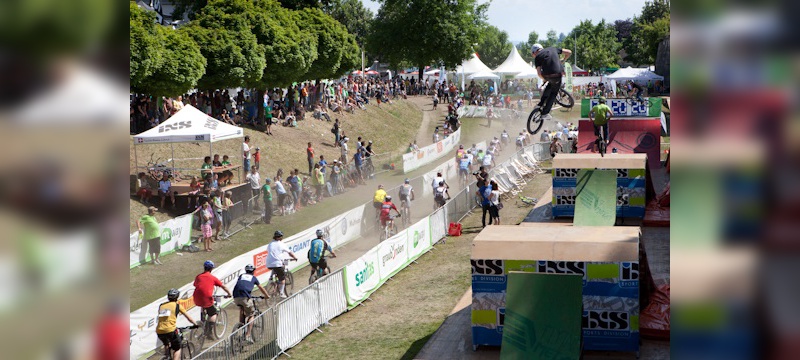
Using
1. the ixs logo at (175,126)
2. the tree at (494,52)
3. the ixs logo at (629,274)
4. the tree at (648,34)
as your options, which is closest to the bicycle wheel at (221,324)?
the ixs logo at (629,274)

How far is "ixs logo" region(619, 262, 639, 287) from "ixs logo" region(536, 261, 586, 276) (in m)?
0.65

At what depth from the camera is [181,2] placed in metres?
62.4

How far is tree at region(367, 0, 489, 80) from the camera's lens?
2995 inches

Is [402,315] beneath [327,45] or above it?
beneath

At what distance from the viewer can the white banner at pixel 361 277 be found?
19.4 meters

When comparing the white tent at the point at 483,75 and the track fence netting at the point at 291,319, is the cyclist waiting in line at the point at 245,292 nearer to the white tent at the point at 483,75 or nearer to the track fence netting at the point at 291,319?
the track fence netting at the point at 291,319

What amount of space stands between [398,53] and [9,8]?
257 ft

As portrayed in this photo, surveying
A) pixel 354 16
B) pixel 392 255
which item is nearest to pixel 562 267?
pixel 392 255

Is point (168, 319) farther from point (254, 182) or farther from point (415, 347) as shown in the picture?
point (254, 182)

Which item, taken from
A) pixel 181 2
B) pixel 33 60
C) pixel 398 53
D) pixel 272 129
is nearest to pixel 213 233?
pixel 272 129

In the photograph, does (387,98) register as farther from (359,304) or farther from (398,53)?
(359,304)

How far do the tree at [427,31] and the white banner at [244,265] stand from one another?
51620 millimetres

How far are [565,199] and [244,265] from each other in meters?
13.1

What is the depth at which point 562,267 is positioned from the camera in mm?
14305
